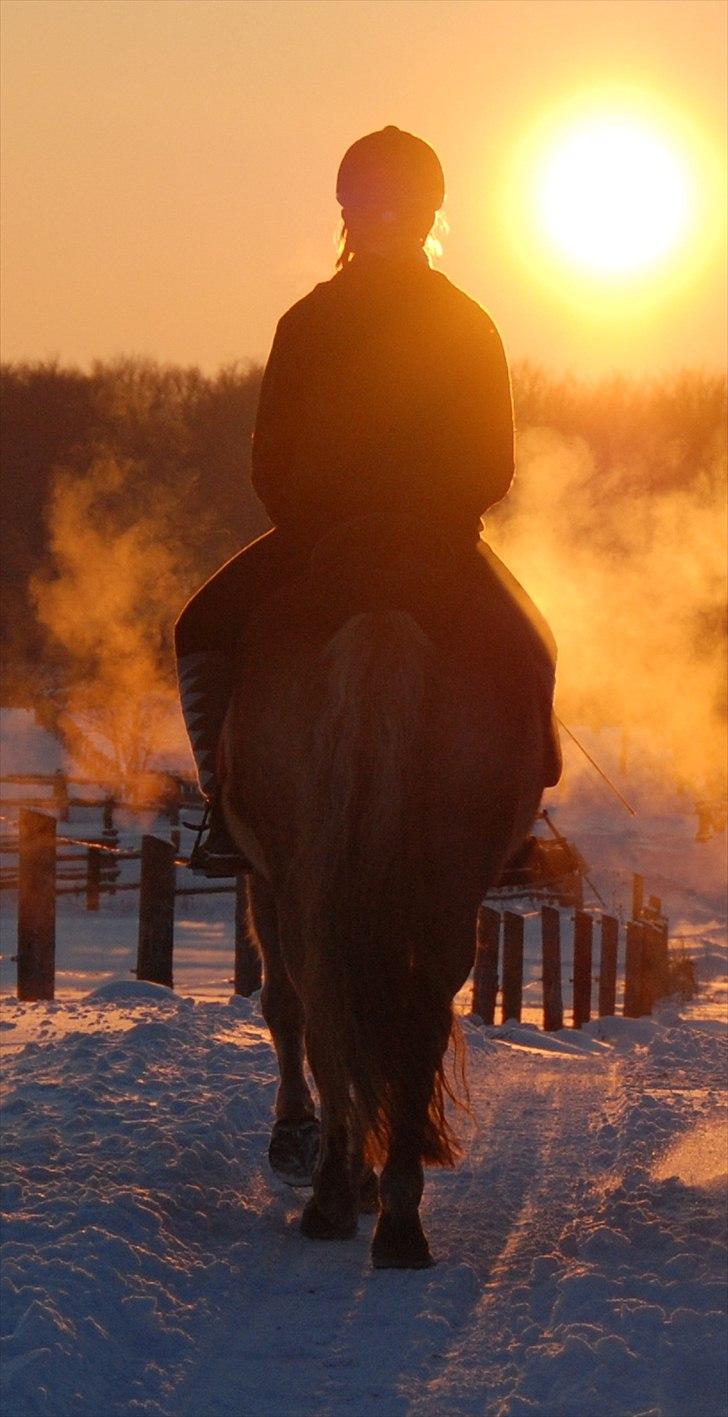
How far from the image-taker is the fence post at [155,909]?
1234 centimetres

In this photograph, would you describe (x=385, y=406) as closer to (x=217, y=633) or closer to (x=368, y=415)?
(x=368, y=415)

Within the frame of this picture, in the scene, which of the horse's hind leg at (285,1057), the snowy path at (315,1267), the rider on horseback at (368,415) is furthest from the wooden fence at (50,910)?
the rider on horseback at (368,415)

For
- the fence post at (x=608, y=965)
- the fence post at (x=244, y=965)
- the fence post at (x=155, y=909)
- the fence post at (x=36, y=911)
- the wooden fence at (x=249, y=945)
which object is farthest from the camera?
the fence post at (x=608, y=965)

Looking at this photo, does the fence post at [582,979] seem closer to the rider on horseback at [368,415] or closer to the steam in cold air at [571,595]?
the rider on horseback at [368,415]

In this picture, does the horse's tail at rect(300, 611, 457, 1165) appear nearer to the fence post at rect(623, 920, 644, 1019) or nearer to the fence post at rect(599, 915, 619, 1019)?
the fence post at rect(623, 920, 644, 1019)

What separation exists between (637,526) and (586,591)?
8160 mm

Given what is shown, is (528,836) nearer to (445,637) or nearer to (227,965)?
(445,637)

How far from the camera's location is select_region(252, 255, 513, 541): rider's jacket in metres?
5.22

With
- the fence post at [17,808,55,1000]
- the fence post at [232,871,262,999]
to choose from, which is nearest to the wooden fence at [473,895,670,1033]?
the fence post at [232,871,262,999]

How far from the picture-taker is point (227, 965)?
20.8 metres

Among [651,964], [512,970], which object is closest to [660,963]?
[651,964]

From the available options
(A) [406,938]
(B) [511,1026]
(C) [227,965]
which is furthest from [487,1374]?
(C) [227,965]

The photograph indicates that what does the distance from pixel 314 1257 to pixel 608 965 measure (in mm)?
13911

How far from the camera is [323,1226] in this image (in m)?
5.02
